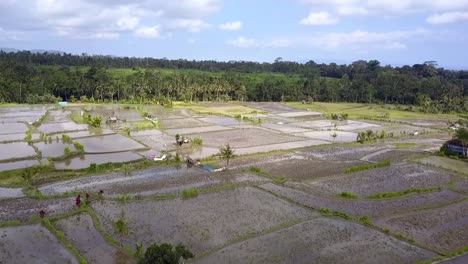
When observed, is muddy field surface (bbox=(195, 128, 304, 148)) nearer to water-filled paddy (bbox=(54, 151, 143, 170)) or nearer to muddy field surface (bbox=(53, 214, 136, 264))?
water-filled paddy (bbox=(54, 151, 143, 170))

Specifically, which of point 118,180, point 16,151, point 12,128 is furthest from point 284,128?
point 12,128

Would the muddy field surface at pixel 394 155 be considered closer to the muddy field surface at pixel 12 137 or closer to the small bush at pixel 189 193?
the small bush at pixel 189 193

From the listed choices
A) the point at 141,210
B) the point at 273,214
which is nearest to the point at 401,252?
the point at 273,214

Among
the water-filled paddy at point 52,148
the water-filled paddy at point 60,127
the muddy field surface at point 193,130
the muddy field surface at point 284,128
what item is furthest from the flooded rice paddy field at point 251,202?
the muddy field surface at point 284,128

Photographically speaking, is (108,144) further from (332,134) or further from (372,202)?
(332,134)

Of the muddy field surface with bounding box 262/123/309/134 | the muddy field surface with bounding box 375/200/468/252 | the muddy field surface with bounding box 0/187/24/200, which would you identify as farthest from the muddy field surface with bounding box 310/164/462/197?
the muddy field surface with bounding box 0/187/24/200
